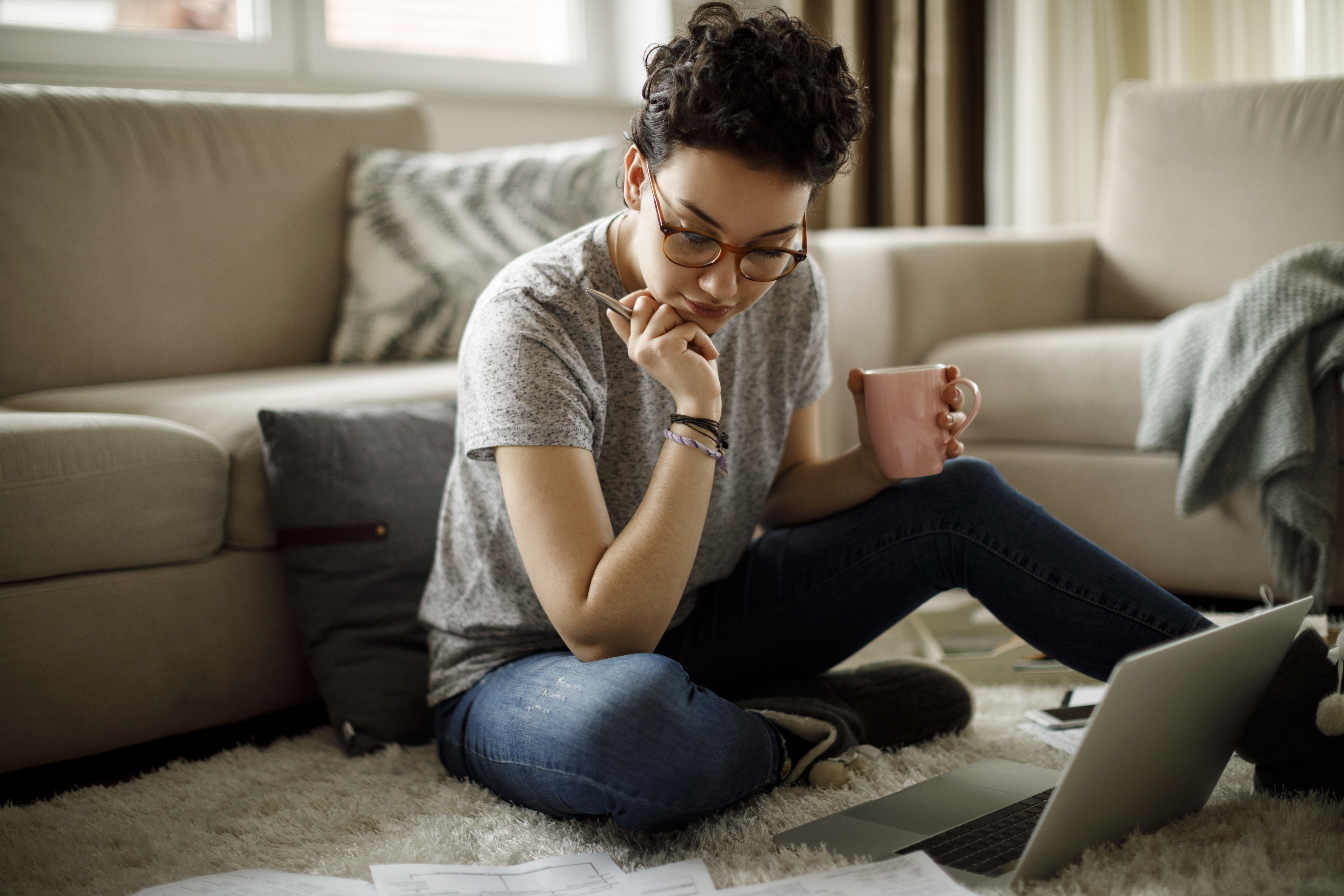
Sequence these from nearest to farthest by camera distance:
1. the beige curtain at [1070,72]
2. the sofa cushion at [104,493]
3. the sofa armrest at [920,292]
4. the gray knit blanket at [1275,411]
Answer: the sofa cushion at [104,493]
the gray knit blanket at [1275,411]
the sofa armrest at [920,292]
the beige curtain at [1070,72]

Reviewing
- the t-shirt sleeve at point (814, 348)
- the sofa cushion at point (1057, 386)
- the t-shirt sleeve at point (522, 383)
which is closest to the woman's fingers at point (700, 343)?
the t-shirt sleeve at point (522, 383)

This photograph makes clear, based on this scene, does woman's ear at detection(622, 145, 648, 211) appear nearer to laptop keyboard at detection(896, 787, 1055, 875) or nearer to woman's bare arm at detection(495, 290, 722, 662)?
woman's bare arm at detection(495, 290, 722, 662)

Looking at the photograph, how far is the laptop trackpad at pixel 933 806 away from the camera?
3.35 ft

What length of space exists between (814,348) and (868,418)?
0.53 ft

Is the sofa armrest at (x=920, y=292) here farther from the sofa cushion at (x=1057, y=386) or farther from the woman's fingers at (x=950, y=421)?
the woman's fingers at (x=950, y=421)

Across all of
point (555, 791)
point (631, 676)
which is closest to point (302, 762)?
point (555, 791)

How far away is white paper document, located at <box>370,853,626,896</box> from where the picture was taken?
91 centimetres

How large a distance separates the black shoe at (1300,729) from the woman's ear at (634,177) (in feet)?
2.41

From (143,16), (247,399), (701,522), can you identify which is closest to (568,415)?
(701,522)

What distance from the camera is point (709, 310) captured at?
1004 millimetres

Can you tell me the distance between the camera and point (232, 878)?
96cm

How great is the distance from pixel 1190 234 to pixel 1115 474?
31.0 inches

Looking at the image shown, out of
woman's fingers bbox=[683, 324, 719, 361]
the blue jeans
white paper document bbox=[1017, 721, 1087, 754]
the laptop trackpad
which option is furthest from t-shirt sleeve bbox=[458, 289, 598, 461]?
white paper document bbox=[1017, 721, 1087, 754]

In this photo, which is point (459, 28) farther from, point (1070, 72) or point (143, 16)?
point (1070, 72)
